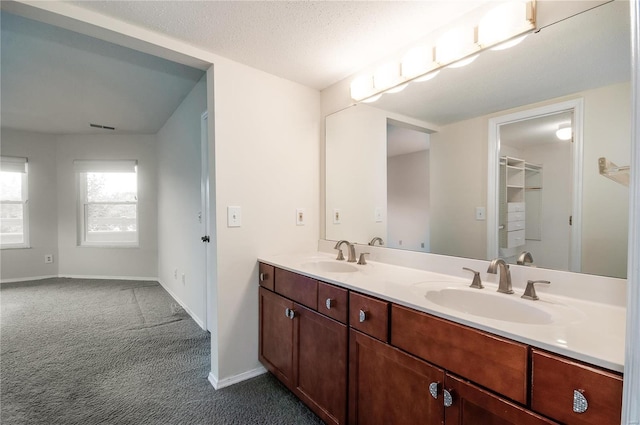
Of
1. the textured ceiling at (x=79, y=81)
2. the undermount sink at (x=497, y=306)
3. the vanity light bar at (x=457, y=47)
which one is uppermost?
the textured ceiling at (x=79, y=81)

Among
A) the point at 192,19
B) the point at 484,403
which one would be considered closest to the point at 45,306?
the point at 192,19

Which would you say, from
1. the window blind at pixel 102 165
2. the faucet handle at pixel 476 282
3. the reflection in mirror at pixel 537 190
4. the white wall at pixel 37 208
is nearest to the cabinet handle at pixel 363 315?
the faucet handle at pixel 476 282

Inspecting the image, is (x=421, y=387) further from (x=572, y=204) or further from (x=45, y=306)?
(x=45, y=306)

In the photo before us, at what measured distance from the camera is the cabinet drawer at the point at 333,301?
1.34 meters

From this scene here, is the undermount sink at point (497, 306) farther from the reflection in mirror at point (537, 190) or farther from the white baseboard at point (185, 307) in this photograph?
the white baseboard at point (185, 307)

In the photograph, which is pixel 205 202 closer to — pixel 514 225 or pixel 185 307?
pixel 185 307

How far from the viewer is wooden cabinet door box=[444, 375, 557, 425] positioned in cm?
78

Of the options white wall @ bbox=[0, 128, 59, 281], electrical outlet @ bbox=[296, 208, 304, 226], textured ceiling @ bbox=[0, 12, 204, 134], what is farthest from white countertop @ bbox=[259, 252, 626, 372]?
white wall @ bbox=[0, 128, 59, 281]

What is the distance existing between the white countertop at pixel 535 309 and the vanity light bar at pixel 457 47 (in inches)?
42.8

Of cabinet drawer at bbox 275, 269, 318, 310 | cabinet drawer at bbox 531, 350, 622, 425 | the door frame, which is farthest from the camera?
cabinet drawer at bbox 275, 269, 318, 310

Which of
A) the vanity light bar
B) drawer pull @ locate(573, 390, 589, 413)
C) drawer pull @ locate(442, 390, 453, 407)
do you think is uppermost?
the vanity light bar

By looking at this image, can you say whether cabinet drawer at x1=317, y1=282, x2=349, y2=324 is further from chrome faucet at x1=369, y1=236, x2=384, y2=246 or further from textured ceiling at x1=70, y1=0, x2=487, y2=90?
textured ceiling at x1=70, y1=0, x2=487, y2=90

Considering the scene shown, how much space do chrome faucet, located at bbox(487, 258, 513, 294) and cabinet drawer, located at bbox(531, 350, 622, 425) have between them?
47cm

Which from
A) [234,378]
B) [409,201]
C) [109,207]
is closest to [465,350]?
[409,201]
